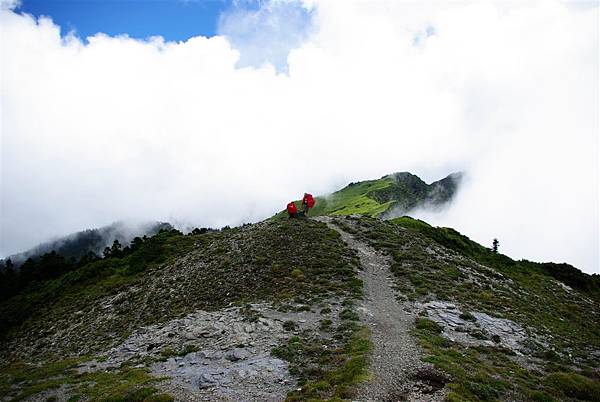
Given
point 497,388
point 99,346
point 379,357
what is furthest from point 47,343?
point 497,388

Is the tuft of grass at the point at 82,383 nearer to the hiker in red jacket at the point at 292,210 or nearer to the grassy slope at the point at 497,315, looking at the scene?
the grassy slope at the point at 497,315

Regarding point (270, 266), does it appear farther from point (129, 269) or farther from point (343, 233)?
point (129, 269)

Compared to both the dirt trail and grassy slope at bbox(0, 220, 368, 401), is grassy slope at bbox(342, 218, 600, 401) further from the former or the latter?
grassy slope at bbox(0, 220, 368, 401)

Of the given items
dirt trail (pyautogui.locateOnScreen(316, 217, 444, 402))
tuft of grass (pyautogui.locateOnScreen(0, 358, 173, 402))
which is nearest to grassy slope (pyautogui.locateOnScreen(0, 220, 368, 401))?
tuft of grass (pyautogui.locateOnScreen(0, 358, 173, 402))

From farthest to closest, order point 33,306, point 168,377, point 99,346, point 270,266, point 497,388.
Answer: point 33,306, point 270,266, point 99,346, point 168,377, point 497,388

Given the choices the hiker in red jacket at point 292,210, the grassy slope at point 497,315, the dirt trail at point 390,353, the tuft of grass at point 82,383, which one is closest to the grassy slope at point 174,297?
the tuft of grass at point 82,383

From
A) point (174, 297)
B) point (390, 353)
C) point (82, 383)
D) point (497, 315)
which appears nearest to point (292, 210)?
point (174, 297)

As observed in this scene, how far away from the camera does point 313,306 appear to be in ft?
107

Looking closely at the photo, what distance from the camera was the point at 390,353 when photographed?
23250 millimetres

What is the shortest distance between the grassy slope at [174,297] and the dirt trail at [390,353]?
1130mm

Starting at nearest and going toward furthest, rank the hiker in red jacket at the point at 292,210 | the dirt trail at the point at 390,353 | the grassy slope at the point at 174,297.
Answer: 1. the dirt trail at the point at 390,353
2. the grassy slope at the point at 174,297
3. the hiker in red jacket at the point at 292,210

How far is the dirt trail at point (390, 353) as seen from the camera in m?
18.7

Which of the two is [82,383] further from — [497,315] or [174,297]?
[497,315]

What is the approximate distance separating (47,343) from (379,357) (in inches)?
1342
